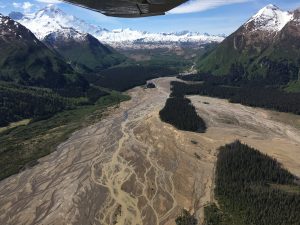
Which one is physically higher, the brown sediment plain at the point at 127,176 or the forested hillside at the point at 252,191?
the forested hillside at the point at 252,191

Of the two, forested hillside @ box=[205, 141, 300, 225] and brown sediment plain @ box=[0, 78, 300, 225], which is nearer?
forested hillside @ box=[205, 141, 300, 225]

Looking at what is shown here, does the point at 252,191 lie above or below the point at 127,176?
above

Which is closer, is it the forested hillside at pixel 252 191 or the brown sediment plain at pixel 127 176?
the forested hillside at pixel 252 191

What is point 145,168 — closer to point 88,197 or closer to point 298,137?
point 88,197

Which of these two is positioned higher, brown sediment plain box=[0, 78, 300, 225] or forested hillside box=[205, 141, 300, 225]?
forested hillside box=[205, 141, 300, 225]

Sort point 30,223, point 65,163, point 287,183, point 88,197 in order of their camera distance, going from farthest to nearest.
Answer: point 65,163 → point 287,183 → point 88,197 → point 30,223

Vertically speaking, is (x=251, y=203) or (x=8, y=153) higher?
(x=251, y=203)

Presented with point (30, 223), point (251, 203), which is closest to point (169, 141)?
point (251, 203)

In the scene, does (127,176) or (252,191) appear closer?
(252,191)
